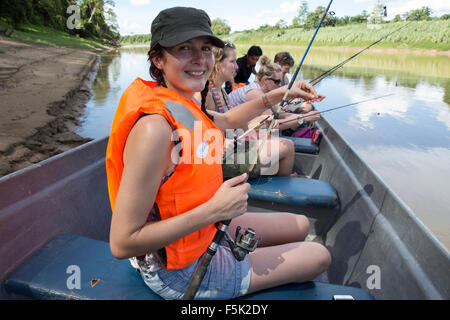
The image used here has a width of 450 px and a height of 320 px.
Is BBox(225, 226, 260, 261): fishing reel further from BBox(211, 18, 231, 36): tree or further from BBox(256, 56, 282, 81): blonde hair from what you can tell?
BBox(211, 18, 231, 36): tree

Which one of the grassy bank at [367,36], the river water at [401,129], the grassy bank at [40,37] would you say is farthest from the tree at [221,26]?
the river water at [401,129]

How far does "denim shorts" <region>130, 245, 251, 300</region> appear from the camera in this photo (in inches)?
55.2

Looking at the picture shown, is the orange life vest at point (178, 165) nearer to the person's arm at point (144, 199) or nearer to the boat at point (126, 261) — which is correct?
the person's arm at point (144, 199)

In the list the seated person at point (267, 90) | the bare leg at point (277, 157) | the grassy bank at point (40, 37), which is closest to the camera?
the bare leg at point (277, 157)

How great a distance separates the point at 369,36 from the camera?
49.3 ft

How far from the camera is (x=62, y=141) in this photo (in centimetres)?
630

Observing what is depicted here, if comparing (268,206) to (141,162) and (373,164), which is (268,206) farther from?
(373,164)

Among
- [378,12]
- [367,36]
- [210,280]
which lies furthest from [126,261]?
[367,36]

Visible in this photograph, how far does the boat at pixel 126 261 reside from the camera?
5.20 ft

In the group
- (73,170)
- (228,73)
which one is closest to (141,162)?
(73,170)

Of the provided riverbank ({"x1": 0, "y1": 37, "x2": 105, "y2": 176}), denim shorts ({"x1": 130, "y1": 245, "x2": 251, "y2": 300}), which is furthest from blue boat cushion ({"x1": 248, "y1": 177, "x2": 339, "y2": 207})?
riverbank ({"x1": 0, "y1": 37, "x2": 105, "y2": 176})

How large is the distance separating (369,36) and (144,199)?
17.0 meters

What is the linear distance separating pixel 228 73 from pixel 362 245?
8.69 feet

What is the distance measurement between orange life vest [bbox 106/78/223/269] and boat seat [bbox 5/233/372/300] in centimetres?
36
